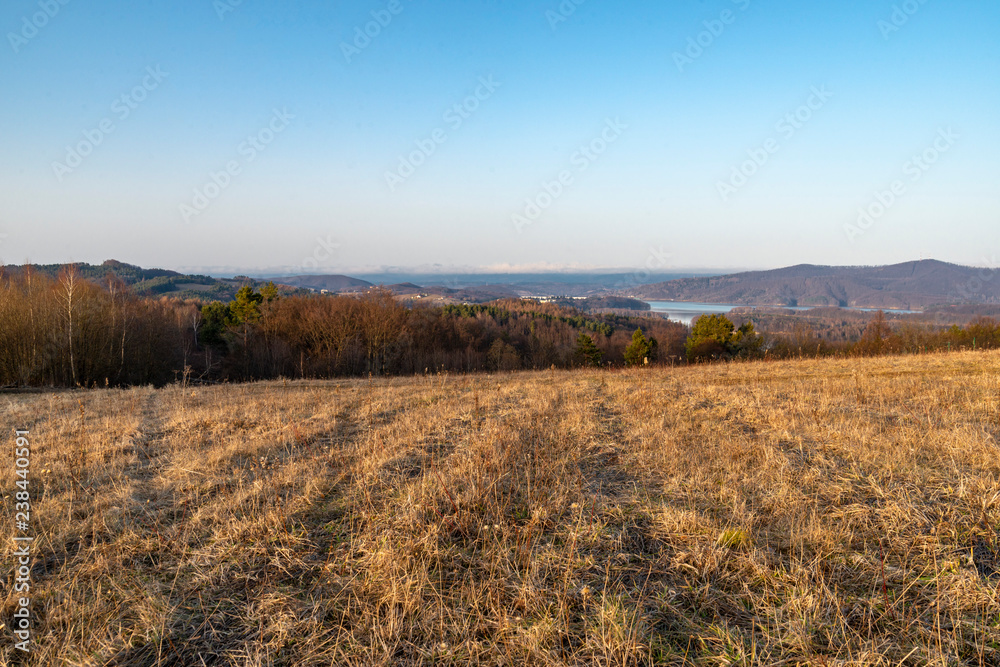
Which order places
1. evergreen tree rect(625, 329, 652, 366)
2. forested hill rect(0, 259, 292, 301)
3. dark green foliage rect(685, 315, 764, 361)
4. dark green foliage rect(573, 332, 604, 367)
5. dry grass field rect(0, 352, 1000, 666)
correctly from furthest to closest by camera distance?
forested hill rect(0, 259, 292, 301) → dark green foliage rect(573, 332, 604, 367) → dark green foliage rect(685, 315, 764, 361) → evergreen tree rect(625, 329, 652, 366) → dry grass field rect(0, 352, 1000, 666)

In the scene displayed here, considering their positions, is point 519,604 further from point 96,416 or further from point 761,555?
point 96,416

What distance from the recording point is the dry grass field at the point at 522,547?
2.46 metres

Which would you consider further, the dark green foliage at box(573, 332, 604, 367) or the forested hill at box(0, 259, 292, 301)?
the forested hill at box(0, 259, 292, 301)

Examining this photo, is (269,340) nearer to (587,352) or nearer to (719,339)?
(587,352)

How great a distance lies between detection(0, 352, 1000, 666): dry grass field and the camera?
2.46 m

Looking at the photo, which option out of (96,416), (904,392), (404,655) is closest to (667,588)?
(404,655)

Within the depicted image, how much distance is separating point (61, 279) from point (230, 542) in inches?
1140

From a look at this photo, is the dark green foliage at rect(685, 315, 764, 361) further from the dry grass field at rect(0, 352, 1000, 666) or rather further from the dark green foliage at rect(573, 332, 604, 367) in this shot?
the dry grass field at rect(0, 352, 1000, 666)

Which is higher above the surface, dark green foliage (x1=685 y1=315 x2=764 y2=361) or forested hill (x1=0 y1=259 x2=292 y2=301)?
forested hill (x1=0 y1=259 x2=292 y2=301)

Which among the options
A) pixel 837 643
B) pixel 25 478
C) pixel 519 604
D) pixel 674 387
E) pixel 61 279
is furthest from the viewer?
pixel 61 279

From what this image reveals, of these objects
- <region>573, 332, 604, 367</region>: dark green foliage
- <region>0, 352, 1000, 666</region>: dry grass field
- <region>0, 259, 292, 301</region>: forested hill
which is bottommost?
<region>573, 332, 604, 367</region>: dark green foliage

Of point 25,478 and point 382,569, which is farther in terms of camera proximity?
point 25,478

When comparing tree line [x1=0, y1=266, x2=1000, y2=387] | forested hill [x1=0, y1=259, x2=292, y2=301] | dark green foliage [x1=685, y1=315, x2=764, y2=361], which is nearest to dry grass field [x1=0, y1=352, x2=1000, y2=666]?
tree line [x1=0, y1=266, x2=1000, y2=387]

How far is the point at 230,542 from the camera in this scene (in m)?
3.52
